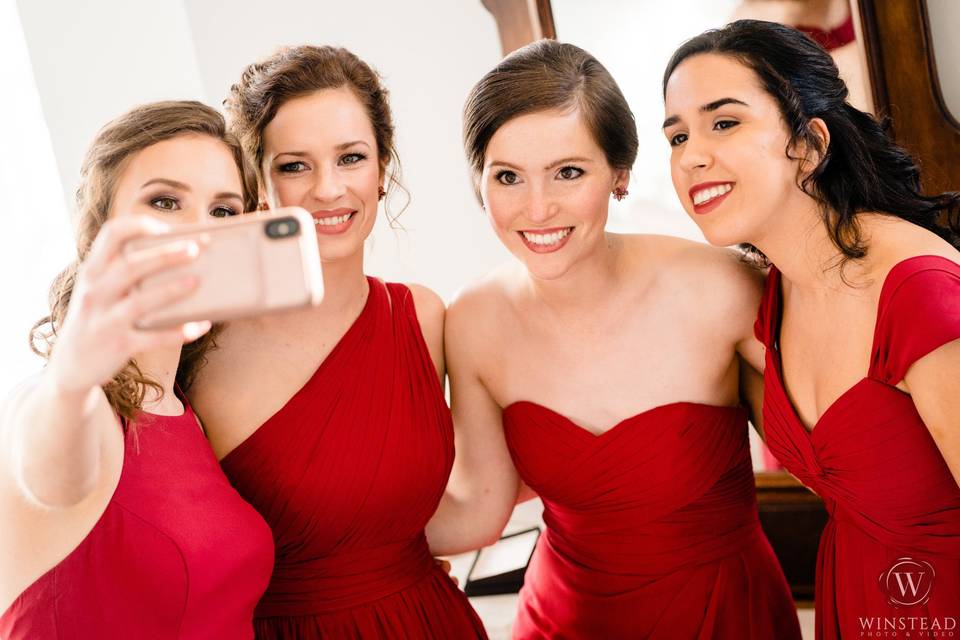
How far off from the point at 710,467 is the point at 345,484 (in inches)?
25.0

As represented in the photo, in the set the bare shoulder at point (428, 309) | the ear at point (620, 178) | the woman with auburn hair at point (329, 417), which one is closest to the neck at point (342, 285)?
the woman with auburn hair at point (329, 417)

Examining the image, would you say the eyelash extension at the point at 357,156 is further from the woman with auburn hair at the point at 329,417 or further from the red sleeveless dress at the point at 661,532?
the red sleeveless dress at the point at 661,532

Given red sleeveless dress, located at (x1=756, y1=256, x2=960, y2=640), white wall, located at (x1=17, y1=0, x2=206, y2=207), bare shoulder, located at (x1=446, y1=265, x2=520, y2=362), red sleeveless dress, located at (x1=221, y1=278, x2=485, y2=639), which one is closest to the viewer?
red sleeveless dress, located at (x1=756, y1=256, x2=960, y2=640)

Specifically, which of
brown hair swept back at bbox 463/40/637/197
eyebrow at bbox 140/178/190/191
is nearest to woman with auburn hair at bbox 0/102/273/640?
eyebrow at bbox 140/178/190/191

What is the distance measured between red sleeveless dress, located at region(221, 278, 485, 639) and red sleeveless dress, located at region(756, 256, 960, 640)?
64 centimetres

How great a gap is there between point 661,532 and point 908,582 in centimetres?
41

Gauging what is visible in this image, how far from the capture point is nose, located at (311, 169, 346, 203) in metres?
1.48

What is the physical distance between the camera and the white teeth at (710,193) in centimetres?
138

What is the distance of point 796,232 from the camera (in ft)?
4.59

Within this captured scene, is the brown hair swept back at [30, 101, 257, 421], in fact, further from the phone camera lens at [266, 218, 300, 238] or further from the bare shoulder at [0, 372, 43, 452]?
the phone camera lens at [266, 218, 300, 238]

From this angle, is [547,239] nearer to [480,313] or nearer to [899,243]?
[480,313]

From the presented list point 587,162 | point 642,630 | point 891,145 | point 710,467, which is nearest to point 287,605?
point 642,630

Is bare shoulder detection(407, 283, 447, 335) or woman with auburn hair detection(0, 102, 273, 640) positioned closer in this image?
woman with auburn hair detection(0, 102, 273, 640)

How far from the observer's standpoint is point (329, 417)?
151cm
